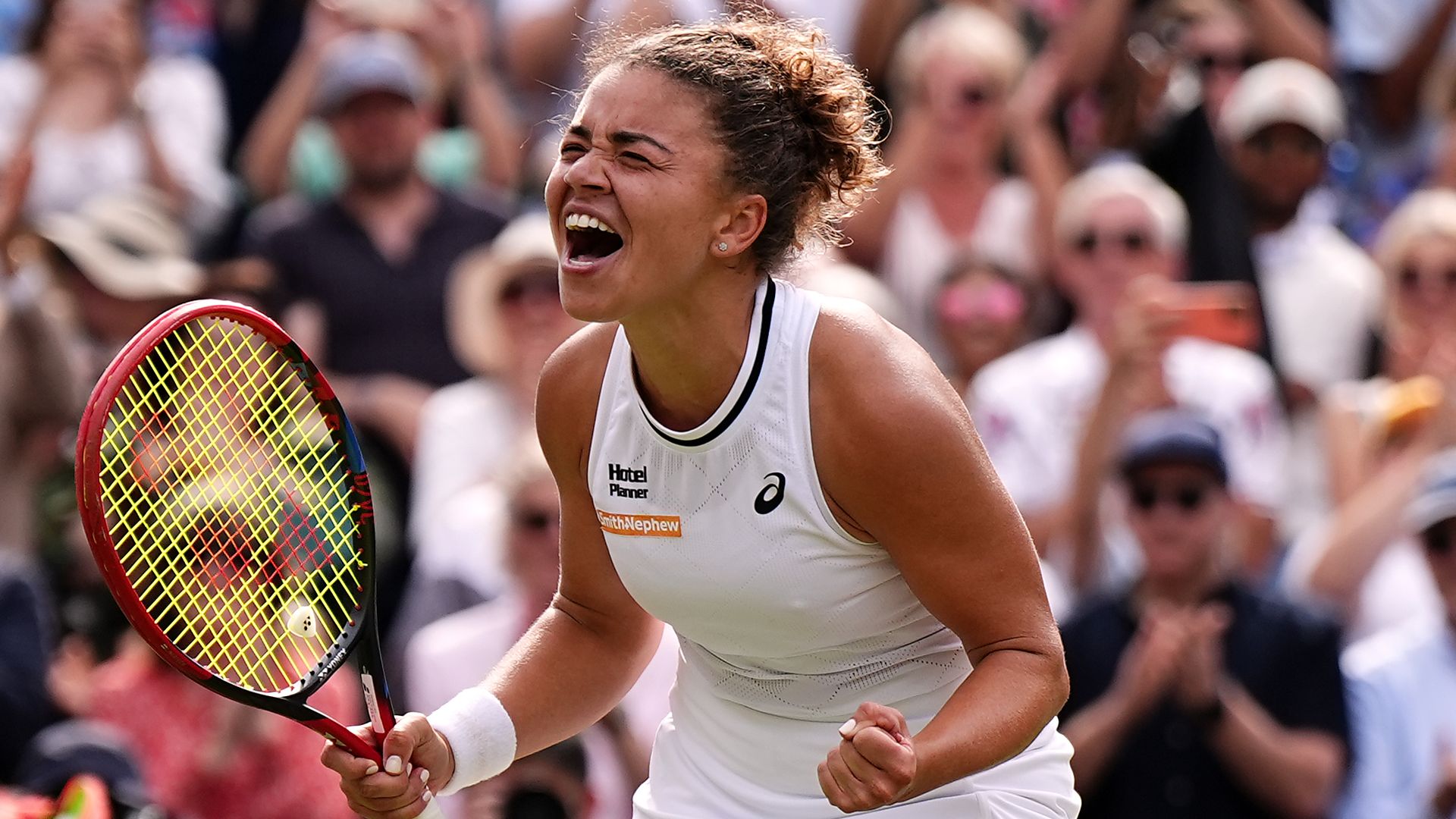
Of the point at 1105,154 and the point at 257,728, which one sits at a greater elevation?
the point at 1105,154

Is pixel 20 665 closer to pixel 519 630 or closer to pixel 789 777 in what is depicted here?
pixel 519 630

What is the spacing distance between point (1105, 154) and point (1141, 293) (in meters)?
1.43

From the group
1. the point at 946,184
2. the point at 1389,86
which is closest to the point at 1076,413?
the point at 946,184

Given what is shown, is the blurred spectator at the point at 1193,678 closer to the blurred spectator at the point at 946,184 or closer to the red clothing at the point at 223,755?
the blurred spectator at the point at 946,184

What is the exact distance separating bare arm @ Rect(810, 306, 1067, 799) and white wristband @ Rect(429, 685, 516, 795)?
593 millimetres

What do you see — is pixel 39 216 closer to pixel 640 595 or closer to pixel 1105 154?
pixel 1105 154

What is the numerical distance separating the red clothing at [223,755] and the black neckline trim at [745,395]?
81.3 inches

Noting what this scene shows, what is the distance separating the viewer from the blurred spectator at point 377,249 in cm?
619

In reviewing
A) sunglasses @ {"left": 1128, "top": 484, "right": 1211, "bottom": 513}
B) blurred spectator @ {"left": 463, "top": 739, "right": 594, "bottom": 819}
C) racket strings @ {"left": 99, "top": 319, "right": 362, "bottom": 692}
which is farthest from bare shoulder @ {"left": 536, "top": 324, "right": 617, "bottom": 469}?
sunglasses @ {"left": 1128, "top": 484, "right": 1211, "bottom": 513}

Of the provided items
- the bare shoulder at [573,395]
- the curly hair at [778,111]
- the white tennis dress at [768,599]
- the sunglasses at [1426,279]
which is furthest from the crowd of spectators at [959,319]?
the curly hair at [778,111]

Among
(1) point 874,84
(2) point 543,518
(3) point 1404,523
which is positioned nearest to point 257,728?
(2) point 543,518

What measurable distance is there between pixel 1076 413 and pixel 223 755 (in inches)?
96.4

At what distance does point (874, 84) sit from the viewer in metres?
7.15

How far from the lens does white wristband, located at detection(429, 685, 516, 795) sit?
2975mm
